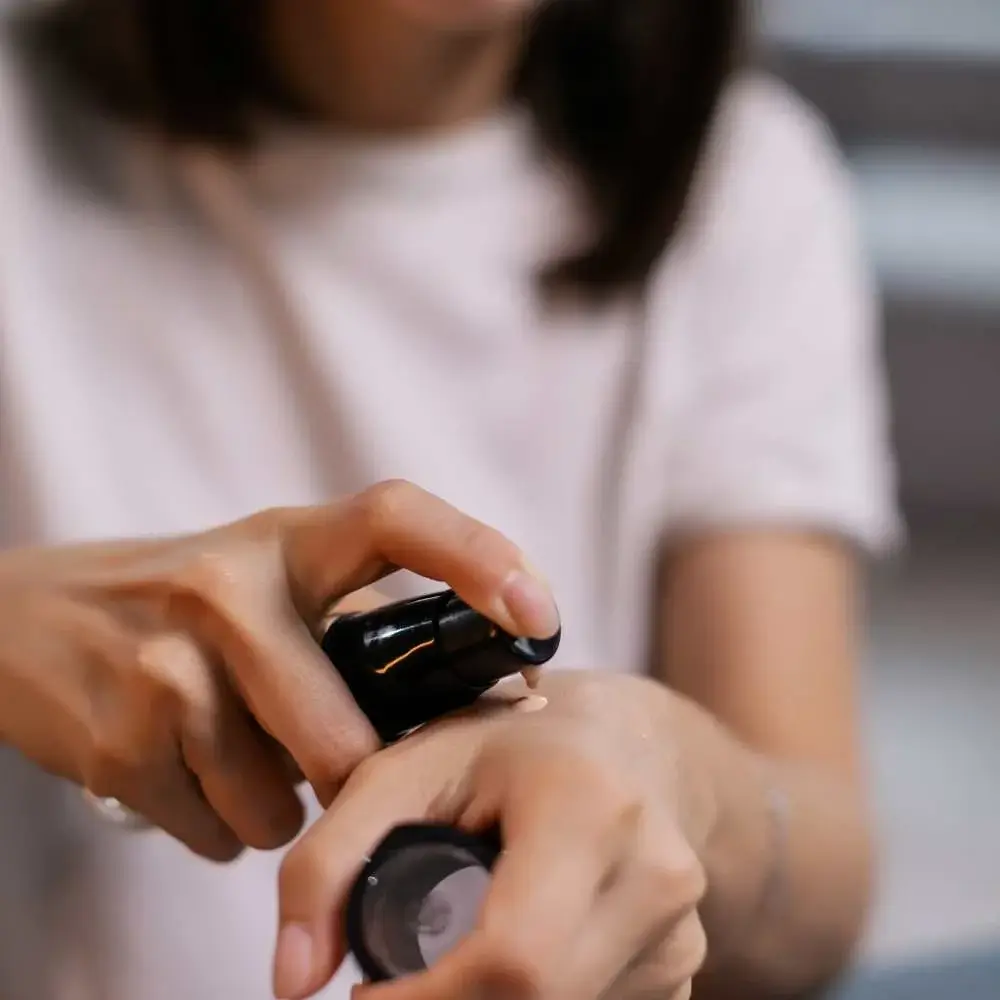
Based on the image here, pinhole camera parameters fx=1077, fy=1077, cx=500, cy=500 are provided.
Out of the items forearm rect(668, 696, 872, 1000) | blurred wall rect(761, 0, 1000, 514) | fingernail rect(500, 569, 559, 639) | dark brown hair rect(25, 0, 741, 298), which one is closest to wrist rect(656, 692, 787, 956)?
forearm rect(668, 696, 872, 1000)

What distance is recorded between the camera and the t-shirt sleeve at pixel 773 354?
58cm

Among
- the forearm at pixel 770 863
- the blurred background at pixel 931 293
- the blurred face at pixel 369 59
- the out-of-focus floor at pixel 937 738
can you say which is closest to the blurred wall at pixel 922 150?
the blurred background at pixel 931 293

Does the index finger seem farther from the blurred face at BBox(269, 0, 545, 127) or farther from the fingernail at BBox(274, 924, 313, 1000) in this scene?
the blurred face at BBox(269, 0, 545, 127)

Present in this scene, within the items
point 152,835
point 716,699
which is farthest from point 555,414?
point 152,835

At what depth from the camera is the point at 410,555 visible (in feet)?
0.97

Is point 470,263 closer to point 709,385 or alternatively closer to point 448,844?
point 709,385

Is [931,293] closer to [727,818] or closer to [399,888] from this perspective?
[727,818]

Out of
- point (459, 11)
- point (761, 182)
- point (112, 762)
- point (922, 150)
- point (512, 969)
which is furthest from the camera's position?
point (922, 150)

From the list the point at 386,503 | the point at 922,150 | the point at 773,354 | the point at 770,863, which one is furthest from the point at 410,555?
the point at 922,150

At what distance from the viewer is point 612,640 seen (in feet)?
1.95

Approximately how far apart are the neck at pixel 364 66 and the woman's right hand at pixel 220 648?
314mm

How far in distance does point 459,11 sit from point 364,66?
0.26 ft

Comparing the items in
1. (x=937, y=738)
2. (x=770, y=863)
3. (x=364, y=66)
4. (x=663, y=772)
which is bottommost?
(x=937, y=738)

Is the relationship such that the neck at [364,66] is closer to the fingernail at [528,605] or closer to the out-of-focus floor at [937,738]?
the fingernail at [528,605]
